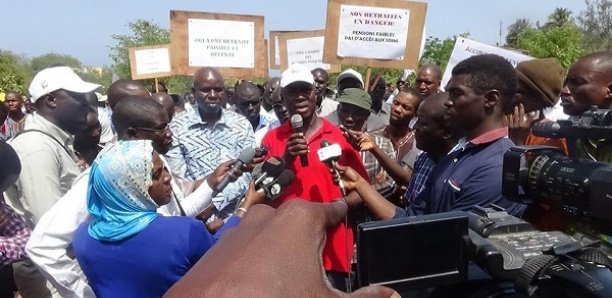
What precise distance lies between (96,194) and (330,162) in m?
1.12

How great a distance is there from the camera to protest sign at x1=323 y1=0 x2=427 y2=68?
546cm

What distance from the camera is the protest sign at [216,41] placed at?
6.40 meters

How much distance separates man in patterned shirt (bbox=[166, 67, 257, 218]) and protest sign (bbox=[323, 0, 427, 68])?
1353 mm

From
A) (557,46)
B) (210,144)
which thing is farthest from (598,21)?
(210,144)

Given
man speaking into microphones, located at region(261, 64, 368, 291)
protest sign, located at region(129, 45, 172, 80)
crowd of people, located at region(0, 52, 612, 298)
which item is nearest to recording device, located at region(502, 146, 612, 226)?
crowd of people, located at region(0, 52, 612, 298)

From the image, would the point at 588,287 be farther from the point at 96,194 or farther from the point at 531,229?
the point at 96,194

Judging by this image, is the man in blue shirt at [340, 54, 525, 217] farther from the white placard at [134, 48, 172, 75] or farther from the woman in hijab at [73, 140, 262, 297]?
the white placard at [134, 48, 172, 75]

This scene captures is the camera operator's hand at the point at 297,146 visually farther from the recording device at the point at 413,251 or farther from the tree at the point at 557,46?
the tree at the point at 557,46

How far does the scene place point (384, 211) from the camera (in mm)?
2672

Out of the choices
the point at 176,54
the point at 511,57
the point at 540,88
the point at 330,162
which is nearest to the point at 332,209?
the point at 330,162

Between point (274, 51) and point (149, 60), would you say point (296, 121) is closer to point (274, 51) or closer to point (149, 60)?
point (274, 51)

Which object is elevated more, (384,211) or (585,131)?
(585,131)

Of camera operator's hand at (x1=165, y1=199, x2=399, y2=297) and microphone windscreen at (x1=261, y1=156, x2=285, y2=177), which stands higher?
camera operator's hand at (x1=165, y1=199, x2=399, y2=297)

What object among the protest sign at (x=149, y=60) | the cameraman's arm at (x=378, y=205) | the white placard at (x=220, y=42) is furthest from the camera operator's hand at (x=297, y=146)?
the protest sign at (x=149, y=60)
